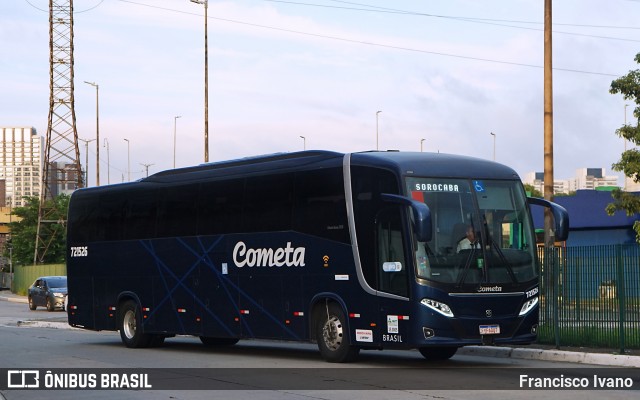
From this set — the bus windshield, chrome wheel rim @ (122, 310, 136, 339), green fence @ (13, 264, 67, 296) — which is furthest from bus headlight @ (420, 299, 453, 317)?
green fence @ (13, 264, 67, 296)

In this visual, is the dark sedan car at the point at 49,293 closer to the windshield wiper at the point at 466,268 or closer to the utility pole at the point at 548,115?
the utility pole at the point at 548,115

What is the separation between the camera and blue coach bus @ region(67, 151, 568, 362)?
1736 cm

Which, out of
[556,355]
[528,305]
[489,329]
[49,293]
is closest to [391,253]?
[489,329]

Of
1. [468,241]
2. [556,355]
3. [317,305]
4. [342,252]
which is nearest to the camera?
[468,241]

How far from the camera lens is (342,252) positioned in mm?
18641

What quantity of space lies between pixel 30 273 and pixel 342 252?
68.2 metres

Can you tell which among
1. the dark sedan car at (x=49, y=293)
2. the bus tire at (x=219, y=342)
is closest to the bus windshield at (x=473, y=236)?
the bus tire at (x=219, y=342)

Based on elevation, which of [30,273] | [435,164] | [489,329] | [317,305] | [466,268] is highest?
[435,164]

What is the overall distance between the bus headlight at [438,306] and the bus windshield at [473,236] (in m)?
0.35

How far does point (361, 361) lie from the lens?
19219mm

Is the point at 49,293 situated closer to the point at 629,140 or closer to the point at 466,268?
the point at 629,140

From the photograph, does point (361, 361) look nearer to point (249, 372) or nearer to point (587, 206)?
point (249, 372)

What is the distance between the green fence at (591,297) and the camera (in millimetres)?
19375

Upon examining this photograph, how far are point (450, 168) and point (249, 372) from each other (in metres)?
4.61
